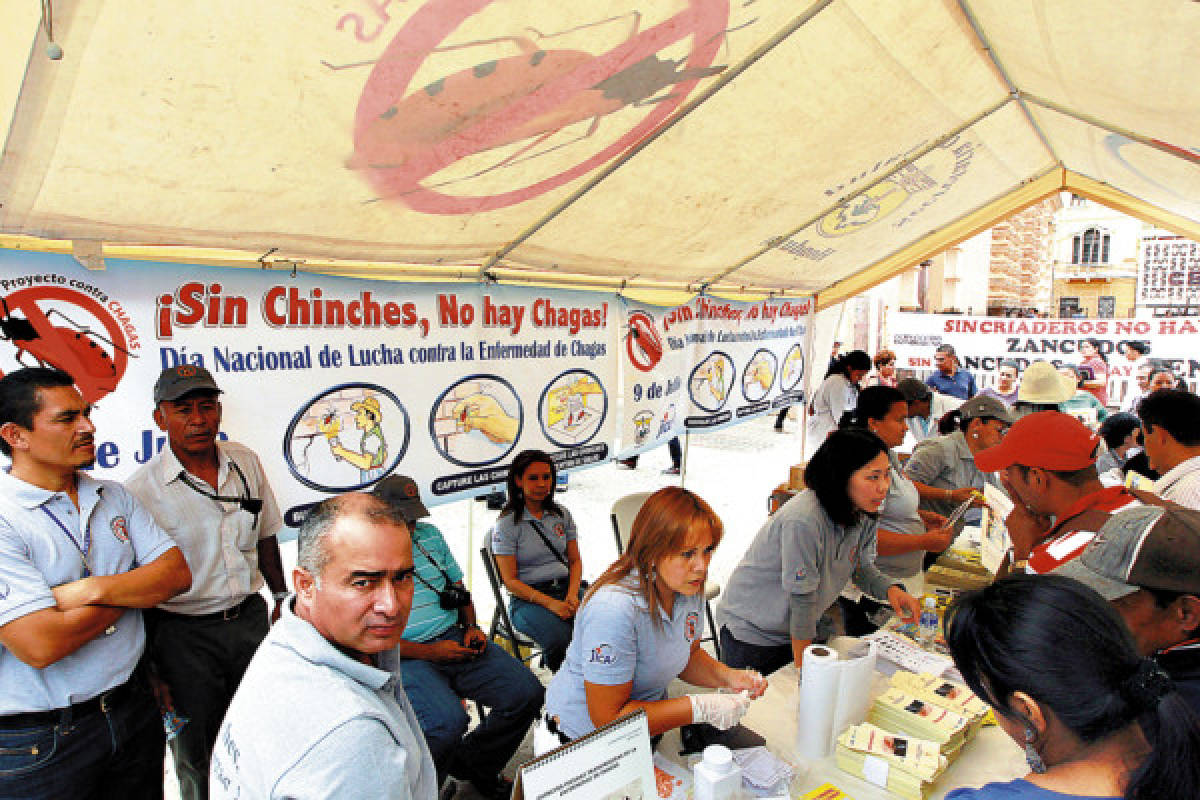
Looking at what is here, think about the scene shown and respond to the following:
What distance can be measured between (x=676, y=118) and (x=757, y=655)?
6.42 ft

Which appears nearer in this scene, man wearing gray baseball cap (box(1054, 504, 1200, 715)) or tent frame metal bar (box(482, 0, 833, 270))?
man wearing gray baseball cap (box(1054, 504, 1200, 715))

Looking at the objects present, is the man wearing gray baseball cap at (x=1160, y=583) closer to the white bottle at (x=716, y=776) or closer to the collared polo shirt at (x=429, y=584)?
the white bottle at (x=716, y=776)

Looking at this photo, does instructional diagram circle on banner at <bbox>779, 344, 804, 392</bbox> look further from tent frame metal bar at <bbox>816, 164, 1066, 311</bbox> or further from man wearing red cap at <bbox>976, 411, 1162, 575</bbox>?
man wearing red cap at <bbox>976, 411, 1162, 575</bbox>

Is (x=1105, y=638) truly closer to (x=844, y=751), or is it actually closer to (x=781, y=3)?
(x=844, y=751)

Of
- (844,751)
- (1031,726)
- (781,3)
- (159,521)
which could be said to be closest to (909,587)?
(844,751)

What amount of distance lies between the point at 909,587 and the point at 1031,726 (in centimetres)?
217

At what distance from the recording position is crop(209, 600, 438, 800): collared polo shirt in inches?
38.5

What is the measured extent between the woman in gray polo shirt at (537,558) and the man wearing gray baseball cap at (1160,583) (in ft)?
7.66

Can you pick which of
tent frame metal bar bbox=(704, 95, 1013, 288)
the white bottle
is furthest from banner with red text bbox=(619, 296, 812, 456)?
the white bottle

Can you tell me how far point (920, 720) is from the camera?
1.77m

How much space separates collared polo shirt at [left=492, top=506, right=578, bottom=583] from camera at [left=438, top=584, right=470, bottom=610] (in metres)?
0.45

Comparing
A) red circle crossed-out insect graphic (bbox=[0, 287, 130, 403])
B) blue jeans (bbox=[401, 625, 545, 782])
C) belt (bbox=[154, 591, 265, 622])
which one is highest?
red circle crossed-out insect graphic (bbox=[0, 287, 130, 403])

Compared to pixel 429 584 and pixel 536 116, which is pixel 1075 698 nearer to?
pixel 536 116

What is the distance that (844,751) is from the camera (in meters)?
1.70
